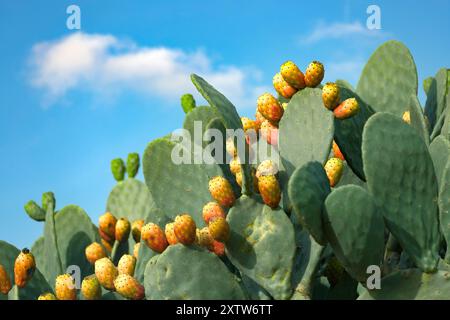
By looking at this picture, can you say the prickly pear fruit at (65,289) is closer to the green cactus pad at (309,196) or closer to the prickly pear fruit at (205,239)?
the prickly pear fruit at (205,239)

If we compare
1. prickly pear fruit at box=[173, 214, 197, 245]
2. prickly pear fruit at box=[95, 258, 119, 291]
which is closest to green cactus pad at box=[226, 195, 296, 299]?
prickly pear fruit at box=[173, 214, 197, 245]

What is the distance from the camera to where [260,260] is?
2182 millimetres

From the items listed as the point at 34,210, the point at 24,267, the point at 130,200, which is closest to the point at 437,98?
the point at 130,200

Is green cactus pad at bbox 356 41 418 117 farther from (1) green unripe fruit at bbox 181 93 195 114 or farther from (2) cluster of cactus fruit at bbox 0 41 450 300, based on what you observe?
(1) green unripe fruit at bbox 181 93 195 114

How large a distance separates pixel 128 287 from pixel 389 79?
142 cm

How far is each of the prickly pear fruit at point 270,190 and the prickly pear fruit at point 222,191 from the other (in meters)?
0.11

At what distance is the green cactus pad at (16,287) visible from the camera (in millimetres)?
2561

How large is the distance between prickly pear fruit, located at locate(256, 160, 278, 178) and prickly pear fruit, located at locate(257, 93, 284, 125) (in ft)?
0.85

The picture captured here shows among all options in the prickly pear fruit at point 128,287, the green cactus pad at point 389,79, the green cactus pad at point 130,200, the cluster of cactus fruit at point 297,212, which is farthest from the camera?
the green cactus pad at point 130,200

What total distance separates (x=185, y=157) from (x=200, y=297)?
0.55 metres

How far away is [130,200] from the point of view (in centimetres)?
363

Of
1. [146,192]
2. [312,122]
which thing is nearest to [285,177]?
[312,122]

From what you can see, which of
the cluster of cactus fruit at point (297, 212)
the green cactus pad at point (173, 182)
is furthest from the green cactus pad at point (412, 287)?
the green cactus pad at point (173, 182)

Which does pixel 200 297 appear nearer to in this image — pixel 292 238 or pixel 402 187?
pixel 292 238
